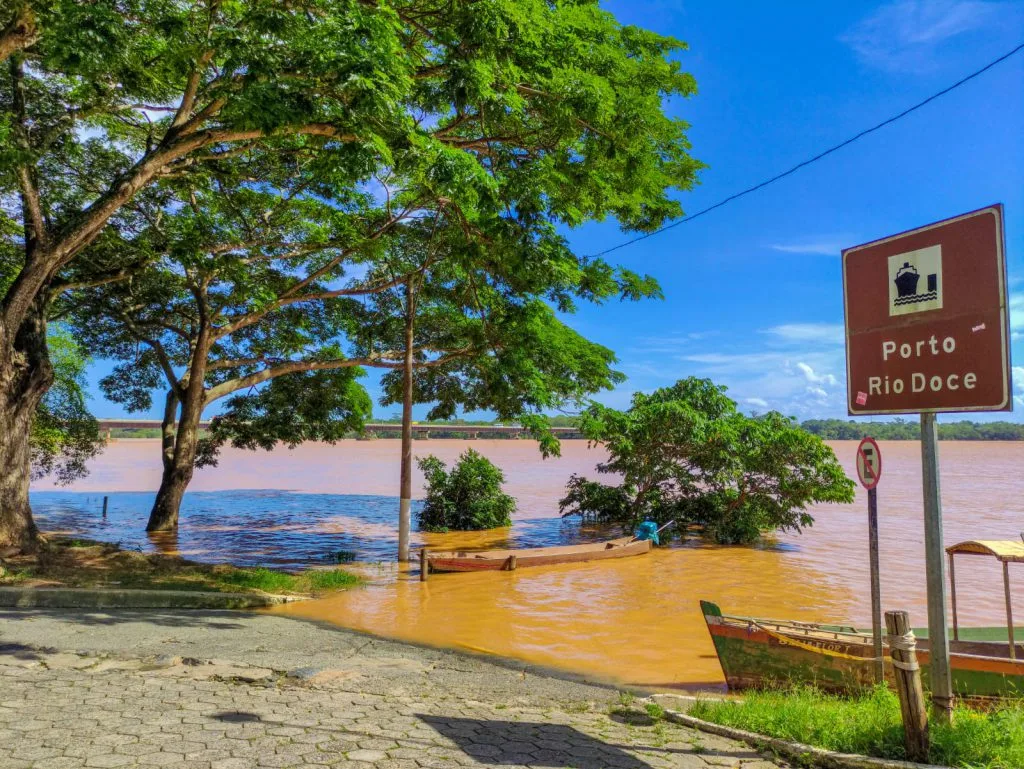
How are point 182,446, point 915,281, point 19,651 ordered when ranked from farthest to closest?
1. point 182,446
2. point 19,651
3. point 915,281

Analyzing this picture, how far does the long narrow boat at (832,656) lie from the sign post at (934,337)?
1987 millimetres

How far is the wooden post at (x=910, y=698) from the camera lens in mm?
4531

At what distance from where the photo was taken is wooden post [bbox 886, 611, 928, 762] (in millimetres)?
4531

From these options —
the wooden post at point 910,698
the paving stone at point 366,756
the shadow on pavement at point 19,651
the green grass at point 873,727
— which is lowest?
the shadow on pavement at point 19,651

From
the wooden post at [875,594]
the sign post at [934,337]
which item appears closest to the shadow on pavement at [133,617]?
the wooden post at [875,594]

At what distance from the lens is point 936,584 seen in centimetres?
494

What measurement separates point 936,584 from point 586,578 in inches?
447

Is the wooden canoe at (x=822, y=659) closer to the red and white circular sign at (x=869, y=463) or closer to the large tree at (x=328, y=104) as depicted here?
the red and white circular sign at (x=869, y=463)

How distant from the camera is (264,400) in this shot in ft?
75.1

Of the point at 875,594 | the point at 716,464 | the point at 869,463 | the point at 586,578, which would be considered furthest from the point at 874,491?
the point at 716,464

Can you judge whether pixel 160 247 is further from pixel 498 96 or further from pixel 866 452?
pixel 866 452

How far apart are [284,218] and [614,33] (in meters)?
9.42

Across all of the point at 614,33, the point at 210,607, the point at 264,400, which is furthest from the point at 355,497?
the point at 614,33

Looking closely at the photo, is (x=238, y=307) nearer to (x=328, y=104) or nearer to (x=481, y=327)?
(x=481, y=327)
